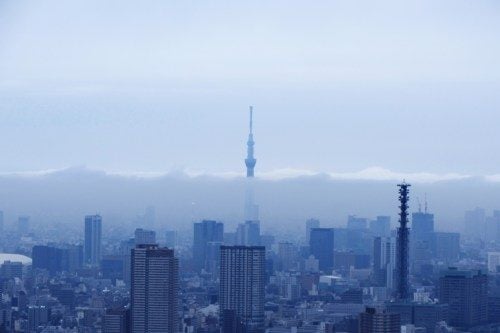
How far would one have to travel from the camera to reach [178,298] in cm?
1299

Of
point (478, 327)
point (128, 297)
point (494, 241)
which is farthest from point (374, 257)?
point (128, 297)

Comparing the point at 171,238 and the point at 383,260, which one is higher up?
the point at 171,238

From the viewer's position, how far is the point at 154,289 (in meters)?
12.9

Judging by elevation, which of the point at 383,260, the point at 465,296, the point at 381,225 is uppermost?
the point at 381,225

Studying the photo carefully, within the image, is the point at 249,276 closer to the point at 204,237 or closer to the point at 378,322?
the point at 204,237

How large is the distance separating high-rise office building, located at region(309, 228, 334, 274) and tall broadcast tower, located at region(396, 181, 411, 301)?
0.88 metres

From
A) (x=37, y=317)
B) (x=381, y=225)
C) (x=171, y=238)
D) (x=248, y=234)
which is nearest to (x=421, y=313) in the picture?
(x=381, y=225)

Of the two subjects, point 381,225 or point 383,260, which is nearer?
point 381,225

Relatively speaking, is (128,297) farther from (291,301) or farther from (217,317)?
(291,301)

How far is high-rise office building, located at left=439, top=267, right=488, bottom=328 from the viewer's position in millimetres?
13570

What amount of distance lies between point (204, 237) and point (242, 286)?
0.75 metres

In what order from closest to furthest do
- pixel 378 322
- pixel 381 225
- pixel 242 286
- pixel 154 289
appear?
Answer: pixel 378 322 → pixel 154 289 → pixel 242 286 → pixel 381 225

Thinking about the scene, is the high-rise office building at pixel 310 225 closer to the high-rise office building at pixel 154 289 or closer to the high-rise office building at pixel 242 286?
the high-rise office building at pixel 242 286

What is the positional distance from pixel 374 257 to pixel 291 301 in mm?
1645
